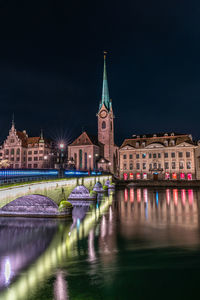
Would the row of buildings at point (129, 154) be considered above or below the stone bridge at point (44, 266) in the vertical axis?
above

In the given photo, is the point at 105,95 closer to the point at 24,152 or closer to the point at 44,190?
the point at 24,152

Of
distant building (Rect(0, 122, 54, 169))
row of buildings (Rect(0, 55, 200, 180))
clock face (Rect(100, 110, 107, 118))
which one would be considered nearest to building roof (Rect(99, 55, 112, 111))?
clock face (Rect(100, 110, 107, 118))

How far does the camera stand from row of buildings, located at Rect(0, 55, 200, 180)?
9656 centimetres

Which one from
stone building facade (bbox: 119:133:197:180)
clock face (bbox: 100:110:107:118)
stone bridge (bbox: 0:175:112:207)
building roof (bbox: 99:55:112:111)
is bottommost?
stone bridge (bbox: 0:175:112:207)

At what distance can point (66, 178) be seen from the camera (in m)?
38.1

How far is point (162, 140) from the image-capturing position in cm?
10275

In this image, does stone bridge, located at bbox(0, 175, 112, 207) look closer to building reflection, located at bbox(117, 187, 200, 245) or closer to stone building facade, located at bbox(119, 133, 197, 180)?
building reflection, located at bbox(117, 187, 200, 245)

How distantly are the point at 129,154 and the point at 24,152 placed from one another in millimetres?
46478

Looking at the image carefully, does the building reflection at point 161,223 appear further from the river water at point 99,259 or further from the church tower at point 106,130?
the church tower at point 106,130

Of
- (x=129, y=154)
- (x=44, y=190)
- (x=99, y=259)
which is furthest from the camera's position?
(x=129, y=154)

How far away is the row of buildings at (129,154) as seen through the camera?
96562 mm

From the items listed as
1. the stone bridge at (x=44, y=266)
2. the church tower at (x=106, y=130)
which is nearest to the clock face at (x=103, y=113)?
the church tower at (x=106, y=130)

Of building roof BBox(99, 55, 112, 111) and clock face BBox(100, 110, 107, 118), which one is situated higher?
building roof BBox(99, 55, 112, 111)

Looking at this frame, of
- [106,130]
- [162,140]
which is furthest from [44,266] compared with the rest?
[106,130]
